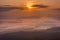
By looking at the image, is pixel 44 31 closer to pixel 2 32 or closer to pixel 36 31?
pixel 36 31

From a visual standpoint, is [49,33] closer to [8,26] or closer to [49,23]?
[49,23]

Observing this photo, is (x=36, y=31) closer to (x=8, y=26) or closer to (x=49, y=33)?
(x=49, y=33)

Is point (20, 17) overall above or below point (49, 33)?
above

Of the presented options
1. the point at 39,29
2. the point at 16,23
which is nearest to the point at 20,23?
the point at 16,23

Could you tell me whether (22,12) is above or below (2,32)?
above

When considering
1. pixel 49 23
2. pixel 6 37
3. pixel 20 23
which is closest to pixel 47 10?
→ pixel 49 23
